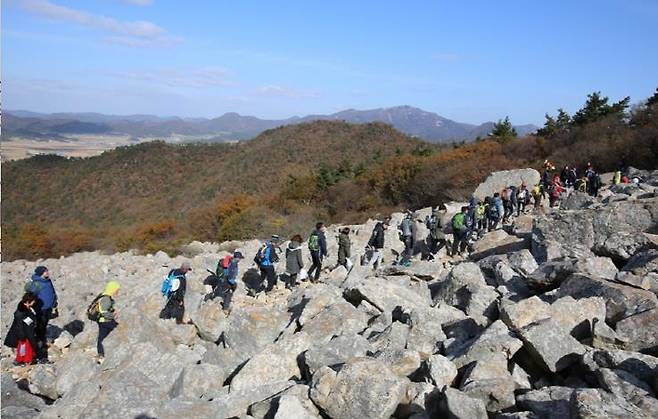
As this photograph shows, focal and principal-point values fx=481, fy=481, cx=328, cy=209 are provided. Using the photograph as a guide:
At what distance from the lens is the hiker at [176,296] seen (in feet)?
31.7

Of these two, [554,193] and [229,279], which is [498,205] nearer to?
[554,193]

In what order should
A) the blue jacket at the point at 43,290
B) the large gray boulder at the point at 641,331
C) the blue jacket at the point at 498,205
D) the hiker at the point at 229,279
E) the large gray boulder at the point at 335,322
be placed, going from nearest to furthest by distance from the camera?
the large gray boulder at the point at 641,331
the large gray boulder at the point at 335,322
the blue jacket at the point at 43,290
the hiker at the point at 229,279
the blue jacket at the point at 498,205

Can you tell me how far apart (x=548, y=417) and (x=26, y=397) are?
23.3 feet

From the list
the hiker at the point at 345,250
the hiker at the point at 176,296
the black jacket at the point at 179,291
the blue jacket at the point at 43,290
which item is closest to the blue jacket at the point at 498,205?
the hiker at the point at 345,250

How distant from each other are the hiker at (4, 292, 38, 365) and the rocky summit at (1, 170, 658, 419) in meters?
0.29

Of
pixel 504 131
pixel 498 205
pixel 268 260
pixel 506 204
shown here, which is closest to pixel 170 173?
pixel 504 131

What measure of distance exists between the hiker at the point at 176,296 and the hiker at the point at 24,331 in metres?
2.30

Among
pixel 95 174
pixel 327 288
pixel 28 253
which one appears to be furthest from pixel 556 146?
pixel 95 174

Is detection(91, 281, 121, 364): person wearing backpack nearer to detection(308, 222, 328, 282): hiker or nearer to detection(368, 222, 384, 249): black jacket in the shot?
detection(308, 222, 328, 282): hiker

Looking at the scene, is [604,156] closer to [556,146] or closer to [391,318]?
[556,146]

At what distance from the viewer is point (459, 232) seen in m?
13.6

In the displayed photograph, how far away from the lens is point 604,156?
106 feet

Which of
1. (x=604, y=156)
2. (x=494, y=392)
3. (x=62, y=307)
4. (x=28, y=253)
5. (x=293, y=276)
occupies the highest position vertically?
(x=604, y=156)

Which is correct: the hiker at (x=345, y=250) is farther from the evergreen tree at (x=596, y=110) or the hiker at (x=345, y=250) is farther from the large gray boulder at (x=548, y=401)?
the evergreen tree at (x=596, y=110)
